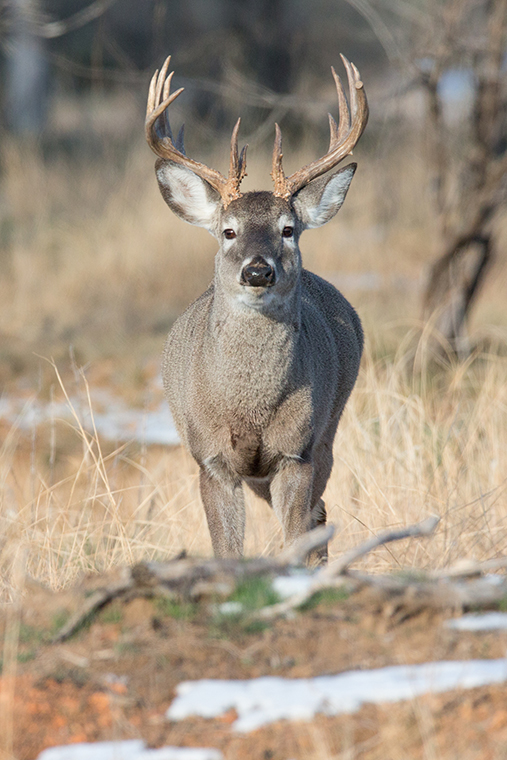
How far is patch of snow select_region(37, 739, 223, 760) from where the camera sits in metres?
2.37

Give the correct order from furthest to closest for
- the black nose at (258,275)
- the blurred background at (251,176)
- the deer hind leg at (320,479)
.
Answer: the blurred background at (251,176) → the deer hind leg at (320,479) → the black nose at (258,275)

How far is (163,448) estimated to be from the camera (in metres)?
7.94

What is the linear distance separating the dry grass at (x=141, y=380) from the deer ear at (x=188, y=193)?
1.22 meters

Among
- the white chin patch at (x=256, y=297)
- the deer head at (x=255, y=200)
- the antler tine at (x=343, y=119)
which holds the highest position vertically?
the antler tine at (x=343, y=119)

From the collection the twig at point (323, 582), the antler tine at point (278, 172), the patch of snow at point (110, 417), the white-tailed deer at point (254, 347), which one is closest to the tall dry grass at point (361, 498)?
the white-tailed deer at point (254, 347)

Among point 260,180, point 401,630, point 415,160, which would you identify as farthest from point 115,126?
point 401,630

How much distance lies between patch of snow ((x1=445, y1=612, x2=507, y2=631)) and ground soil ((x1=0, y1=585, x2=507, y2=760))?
0.03 meters

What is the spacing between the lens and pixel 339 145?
4953 mm

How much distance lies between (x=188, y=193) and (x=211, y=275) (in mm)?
7154

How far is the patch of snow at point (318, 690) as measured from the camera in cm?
248

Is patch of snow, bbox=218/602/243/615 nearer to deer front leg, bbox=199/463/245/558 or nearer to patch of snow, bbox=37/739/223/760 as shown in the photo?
patch of snow, bbox=37/739/223/760

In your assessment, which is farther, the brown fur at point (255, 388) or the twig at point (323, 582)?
the brown fur at point (255, 388)

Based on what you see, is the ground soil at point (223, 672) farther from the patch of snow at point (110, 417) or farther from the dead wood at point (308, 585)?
the patch of snow at point (110, 417)

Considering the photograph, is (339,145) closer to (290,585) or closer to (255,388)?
(255,388)
